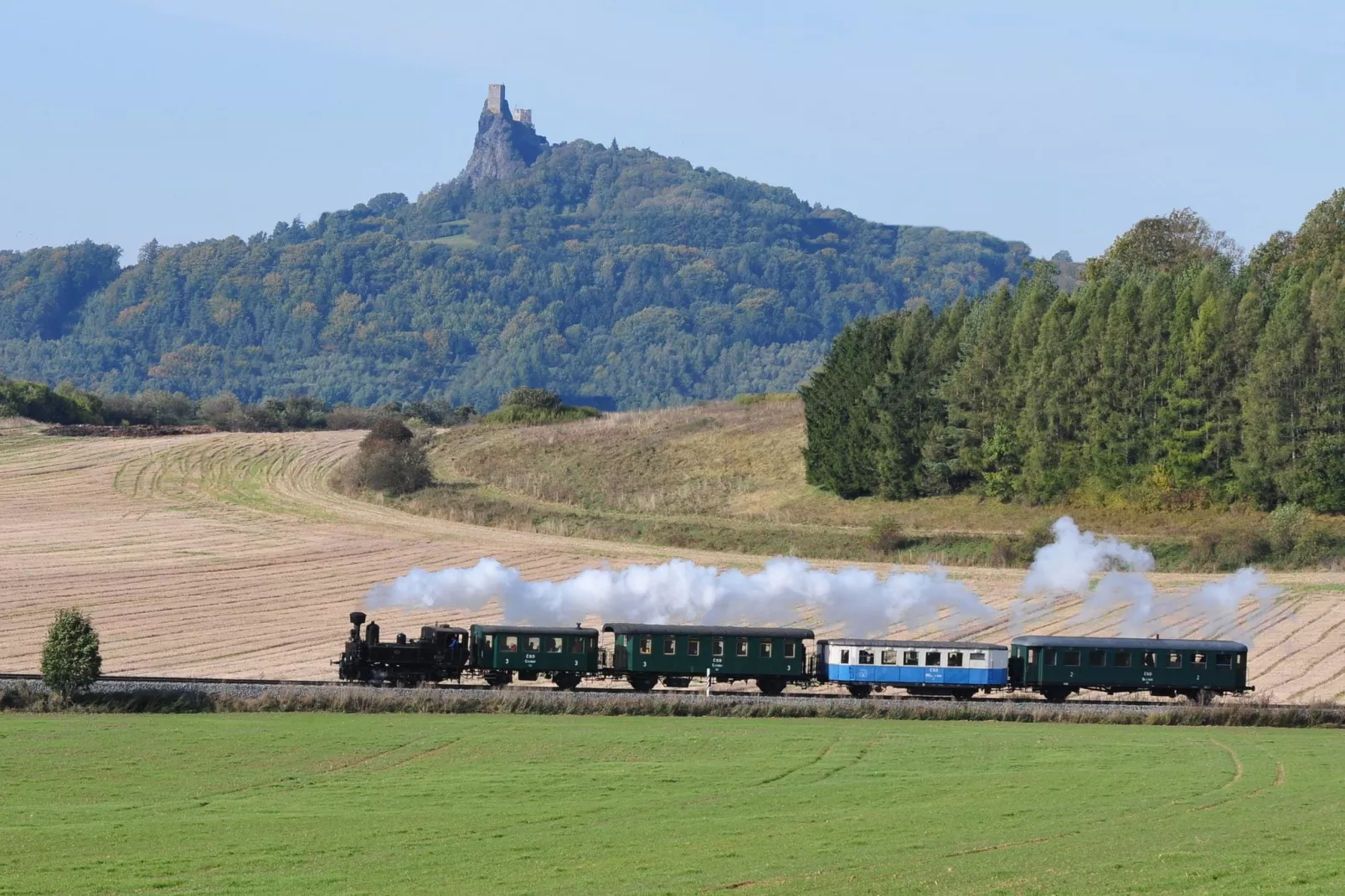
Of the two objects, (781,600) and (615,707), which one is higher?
(781,600)

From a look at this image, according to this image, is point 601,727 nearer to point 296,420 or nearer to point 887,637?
point 887,637

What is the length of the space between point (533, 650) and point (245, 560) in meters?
39.8

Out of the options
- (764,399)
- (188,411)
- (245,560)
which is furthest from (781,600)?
(188,411)

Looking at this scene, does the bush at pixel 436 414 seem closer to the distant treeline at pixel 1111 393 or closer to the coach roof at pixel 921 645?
the distant treeline at pixel 1111 393

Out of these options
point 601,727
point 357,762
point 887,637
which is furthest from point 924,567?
point 357,762

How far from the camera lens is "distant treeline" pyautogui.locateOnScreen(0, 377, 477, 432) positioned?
15838 cm

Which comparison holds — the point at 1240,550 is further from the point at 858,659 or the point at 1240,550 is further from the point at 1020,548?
the point at 858,659

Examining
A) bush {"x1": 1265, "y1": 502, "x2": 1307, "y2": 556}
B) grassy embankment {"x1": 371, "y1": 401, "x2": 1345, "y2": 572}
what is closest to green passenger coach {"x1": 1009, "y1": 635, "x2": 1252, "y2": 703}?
grassy embankment {"x1": 371, "y1": 401, "x2": 1345, "y2": 572}

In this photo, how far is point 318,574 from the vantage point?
299 ft

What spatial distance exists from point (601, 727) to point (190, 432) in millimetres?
112327

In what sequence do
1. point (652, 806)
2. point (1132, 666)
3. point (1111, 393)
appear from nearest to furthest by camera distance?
point (652, 806), point (1132, 666), point (1111, 393)

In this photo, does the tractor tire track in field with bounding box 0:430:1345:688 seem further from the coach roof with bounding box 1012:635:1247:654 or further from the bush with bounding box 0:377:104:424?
the bush with bounding box 0:377:104:424

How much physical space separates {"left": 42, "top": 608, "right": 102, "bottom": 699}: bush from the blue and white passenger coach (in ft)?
81.6

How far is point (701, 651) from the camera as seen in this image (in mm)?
60438
